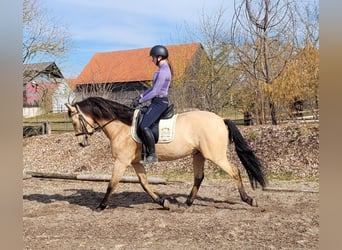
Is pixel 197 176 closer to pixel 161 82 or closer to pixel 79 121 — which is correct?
pixel 161 82

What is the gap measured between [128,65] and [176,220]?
9239 millimetres

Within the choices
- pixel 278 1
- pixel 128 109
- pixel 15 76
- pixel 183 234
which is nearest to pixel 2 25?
pixel 15 76

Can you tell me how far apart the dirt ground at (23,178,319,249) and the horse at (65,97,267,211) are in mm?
285

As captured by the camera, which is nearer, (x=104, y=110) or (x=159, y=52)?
(x=159, y=52)

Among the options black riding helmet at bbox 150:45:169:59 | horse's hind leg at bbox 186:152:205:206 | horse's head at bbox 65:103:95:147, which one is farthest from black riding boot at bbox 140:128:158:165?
black riding helmet at bbox 150:45:169:59

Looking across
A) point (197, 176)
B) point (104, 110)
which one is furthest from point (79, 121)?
point (197, 176)

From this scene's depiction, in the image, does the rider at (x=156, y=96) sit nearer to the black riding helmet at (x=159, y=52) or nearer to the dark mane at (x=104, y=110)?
Answer: the black riding helmet at (x=159, y=52)

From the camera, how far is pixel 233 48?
9.30 metres

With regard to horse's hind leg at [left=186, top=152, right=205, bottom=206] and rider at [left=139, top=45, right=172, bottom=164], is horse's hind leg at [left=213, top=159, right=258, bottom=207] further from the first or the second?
rider at [left=139, top=45, right=172, bottom=164]

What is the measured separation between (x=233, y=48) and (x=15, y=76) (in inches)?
350

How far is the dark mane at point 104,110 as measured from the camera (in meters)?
4.61

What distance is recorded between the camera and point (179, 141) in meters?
4.41

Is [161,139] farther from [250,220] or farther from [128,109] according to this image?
[250,220]

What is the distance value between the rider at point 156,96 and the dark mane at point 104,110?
392 mm
